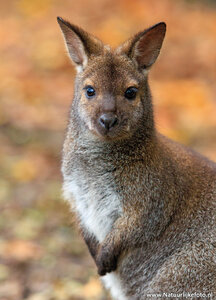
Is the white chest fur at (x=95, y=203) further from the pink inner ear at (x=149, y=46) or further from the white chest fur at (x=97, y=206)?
the pink inner ear at (x=149, y=46)

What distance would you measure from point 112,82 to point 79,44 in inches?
20.8

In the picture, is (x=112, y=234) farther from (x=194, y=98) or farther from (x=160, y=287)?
(x=194, y=98)

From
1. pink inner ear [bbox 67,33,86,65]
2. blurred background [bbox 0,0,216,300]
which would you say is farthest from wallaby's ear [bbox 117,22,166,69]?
blurred background [bbox 0,0,216,300]

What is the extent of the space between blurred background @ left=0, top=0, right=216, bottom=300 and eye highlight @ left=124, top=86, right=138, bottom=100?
227 centimetres

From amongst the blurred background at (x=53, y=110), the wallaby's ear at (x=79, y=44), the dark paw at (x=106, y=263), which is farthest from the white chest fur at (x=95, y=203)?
the blurred background at (x=53, y=110)

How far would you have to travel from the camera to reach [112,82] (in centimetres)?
479

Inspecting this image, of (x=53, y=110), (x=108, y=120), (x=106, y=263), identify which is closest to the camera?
(x=108, y=120)

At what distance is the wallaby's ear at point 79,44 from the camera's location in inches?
195

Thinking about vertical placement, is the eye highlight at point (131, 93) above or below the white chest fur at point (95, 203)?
above

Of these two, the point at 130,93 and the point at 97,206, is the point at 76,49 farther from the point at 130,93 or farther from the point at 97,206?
the point at 97,206

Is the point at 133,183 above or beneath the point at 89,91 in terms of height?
beneath

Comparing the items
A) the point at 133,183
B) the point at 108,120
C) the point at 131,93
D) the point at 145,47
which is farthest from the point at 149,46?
the point at 133,183

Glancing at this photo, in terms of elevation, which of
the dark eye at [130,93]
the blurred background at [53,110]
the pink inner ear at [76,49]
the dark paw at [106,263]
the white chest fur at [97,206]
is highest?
the pink inner ear at [76,49]

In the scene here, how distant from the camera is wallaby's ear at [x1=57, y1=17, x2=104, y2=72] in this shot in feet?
16.3
